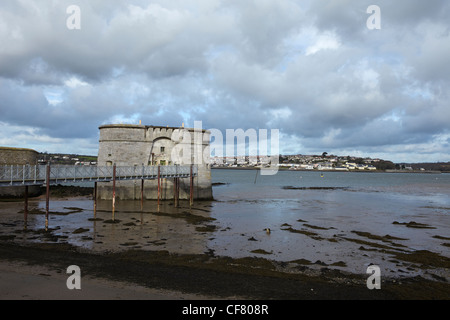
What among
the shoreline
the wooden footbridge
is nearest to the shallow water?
the shoreline

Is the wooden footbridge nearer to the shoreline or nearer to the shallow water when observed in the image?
the shallow water

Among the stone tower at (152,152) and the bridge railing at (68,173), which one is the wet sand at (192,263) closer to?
the bridge railing at (68,173)

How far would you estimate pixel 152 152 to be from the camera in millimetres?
37188

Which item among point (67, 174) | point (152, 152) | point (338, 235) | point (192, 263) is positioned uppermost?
point (152, 152)

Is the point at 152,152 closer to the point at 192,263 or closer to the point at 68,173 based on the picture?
Result: the point at 68,173

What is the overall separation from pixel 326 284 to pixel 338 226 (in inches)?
564

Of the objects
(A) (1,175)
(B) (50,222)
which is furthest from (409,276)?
(B) (50,222)

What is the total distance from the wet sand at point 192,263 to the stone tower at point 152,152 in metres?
11.9

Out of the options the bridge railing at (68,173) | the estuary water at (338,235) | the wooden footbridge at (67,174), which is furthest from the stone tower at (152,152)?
the estuary water at (338,235)

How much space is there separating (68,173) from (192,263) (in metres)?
12.3

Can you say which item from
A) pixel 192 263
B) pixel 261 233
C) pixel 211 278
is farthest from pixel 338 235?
pixel 211 278

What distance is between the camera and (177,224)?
23.6m
